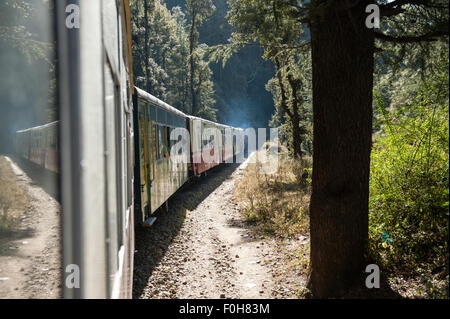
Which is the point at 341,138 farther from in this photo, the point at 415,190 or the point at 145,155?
the point at 145,155

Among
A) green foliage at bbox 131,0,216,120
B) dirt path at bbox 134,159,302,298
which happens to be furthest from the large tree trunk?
green foliage at bbox 131,0,216,120

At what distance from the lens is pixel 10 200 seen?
6.14ft

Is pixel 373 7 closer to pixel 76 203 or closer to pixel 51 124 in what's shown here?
pixel 51 124

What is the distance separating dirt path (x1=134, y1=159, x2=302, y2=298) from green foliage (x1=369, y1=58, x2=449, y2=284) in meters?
1.52

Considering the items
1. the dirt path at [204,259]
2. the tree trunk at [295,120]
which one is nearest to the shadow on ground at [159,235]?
the dirt path at [204,259]

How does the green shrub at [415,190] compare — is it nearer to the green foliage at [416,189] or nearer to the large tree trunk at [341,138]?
the green foliage at [416,189]

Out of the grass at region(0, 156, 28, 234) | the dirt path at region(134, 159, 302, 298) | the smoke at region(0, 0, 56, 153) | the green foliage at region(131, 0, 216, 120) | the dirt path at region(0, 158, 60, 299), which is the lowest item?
the dirt path at region(134, 159, 302, 298)

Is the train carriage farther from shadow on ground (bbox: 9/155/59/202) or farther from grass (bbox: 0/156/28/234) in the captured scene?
grass (bbox: 0/156/28/234)

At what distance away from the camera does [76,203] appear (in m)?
1.23

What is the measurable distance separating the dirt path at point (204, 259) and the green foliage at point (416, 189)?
4.97 feet

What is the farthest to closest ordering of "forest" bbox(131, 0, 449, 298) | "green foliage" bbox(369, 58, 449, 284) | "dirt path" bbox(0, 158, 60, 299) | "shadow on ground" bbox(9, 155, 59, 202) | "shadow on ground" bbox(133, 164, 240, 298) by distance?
"shadow on ground" bbox(133, 164, 240, 298) → "forest" bbox(131, 0, 449, 298) → "green foliage" bbox(369, 58, 449, 284) → "dirt path" bbox(0, 158, 60, 299) → "shadow on ground" bbox(9, 155, 59, 202)

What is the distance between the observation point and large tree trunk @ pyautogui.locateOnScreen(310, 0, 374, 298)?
156 inches

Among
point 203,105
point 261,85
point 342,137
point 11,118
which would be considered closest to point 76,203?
point 11,118

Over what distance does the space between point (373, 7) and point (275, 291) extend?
3.56 metres
